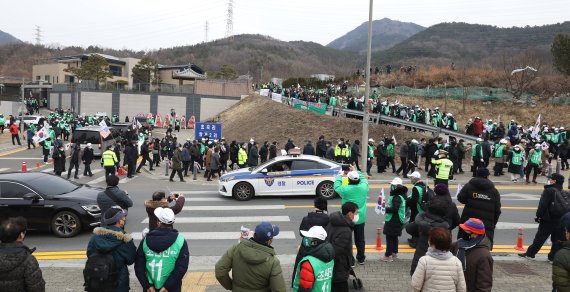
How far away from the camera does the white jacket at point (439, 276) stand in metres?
4.67

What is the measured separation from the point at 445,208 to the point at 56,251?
7.89 meters

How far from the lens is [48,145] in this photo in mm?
23781

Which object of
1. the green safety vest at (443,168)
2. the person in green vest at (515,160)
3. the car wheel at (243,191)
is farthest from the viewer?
the person in green vest at (515,160)

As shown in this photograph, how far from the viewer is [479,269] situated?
5207 millimetres

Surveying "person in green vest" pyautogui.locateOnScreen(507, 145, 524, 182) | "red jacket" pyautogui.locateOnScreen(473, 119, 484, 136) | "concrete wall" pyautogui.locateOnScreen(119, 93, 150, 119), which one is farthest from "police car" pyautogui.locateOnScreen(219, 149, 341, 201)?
"concrete wall" pyautogui.locateOnScreen(119, 93, 150, 119)

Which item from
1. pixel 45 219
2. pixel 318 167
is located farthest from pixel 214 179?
pixel 45 219

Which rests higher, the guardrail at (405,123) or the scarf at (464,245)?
the guardrail at (405,123)

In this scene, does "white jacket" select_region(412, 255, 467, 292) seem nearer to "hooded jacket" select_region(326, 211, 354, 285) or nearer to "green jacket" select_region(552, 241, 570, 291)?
"green jacket" select_region(552, 241, 570, 291)

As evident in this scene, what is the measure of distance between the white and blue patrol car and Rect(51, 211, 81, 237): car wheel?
528cm

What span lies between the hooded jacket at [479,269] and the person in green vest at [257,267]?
215 centimetres

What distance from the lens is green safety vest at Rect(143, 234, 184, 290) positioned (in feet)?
16.9

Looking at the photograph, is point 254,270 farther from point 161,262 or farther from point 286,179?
point 286,179

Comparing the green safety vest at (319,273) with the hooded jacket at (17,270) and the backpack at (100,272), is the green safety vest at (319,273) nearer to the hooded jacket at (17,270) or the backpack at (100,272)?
the backpack at (100,272)

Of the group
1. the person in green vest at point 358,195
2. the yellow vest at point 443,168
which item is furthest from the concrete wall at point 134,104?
the person in green vest at point 358,195
